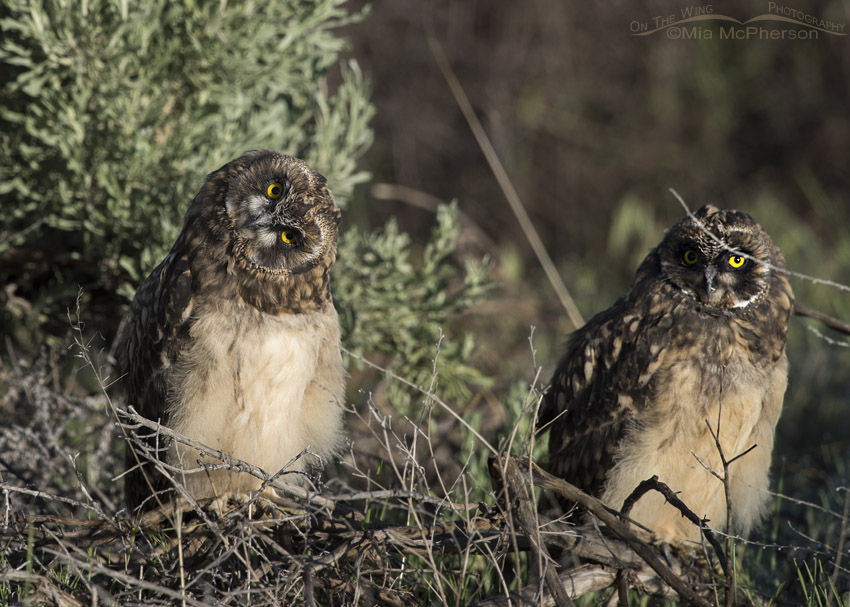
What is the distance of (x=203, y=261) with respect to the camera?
3.54 metres

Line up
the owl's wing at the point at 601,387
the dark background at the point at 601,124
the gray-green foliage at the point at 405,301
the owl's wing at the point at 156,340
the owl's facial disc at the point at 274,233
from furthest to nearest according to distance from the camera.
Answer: the dark background at the point at 601,124
the gray-green foliage at the point at 405,301
the owl's wing at the point at 601,387
the owl's wing at the point at 156,340
the owl's facial disc at the point at 274,233

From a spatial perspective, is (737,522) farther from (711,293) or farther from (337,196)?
(337,196)

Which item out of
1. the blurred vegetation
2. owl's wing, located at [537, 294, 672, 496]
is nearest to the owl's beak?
owl's wing, located at [537, 294, 672, 496]

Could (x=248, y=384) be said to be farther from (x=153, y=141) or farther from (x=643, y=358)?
(x=153, y=141)

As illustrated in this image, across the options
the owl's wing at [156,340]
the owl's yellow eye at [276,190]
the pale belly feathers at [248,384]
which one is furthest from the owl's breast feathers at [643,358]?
the owl's wing at [156,340]

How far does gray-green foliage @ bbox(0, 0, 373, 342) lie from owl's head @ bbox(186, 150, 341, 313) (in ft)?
2.91

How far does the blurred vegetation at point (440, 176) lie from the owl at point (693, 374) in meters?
0.49

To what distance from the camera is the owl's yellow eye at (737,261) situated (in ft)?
11.7

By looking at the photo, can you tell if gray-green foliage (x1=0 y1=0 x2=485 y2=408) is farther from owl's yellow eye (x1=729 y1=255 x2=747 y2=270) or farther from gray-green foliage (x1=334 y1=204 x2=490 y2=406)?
owl's yellow eye (x1=729 y1=255 x2=747 y2=270)

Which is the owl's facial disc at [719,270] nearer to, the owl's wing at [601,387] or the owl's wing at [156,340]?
the owl's wing at [601,387]

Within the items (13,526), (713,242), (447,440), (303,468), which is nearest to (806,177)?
(447,440)

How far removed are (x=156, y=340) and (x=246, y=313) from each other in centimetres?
45

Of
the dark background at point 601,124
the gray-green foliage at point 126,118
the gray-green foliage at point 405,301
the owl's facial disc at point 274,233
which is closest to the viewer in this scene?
the owl's facial disc at point 274,233

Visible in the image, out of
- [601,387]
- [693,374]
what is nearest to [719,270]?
[693,374]
